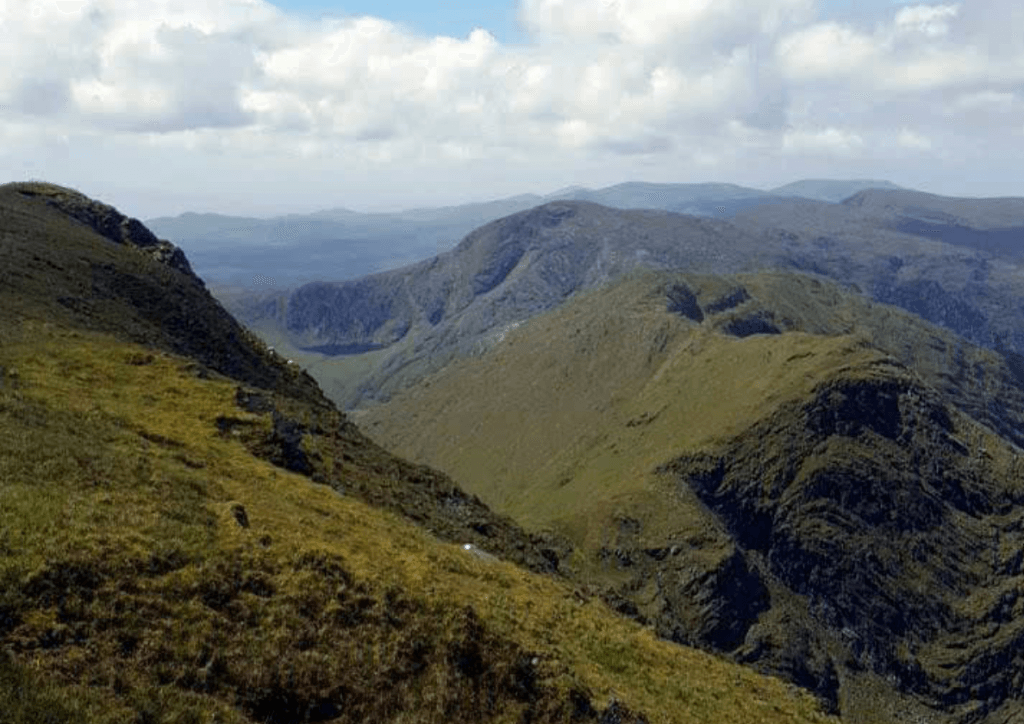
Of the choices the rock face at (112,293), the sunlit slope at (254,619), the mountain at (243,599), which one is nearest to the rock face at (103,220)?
the rock face at (112,293)

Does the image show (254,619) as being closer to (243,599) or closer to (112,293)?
(243,599)

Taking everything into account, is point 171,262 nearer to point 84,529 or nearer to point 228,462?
point 228,462

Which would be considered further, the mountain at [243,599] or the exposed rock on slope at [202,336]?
the exposed rock on slope at [202,336]

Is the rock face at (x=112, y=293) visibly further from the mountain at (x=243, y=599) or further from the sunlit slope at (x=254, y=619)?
the sunlit slope at (x=254, y=619)

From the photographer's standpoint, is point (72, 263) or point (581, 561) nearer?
point (72, 263)

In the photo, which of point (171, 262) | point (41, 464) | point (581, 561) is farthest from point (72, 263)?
point (581, 561)
